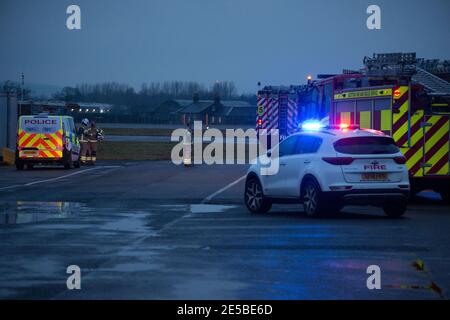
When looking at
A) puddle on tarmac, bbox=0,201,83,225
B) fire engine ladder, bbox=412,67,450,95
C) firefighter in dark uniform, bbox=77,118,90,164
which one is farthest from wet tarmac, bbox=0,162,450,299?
firefighter in dark uniform, bbox=77,118,90,164

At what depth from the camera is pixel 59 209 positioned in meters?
19.3

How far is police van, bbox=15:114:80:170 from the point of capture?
3434cm

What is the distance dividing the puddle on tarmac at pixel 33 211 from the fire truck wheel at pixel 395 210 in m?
5.70

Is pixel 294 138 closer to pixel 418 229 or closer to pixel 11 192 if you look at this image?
pixel 418 229

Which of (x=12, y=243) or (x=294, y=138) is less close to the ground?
(x=294, y=138)

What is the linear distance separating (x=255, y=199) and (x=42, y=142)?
1706 centimetres

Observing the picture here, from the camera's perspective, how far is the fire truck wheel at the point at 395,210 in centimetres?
1731

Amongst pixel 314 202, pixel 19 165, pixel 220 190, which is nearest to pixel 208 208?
pixel 314 202

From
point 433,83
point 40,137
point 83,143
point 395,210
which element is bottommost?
point 395,210

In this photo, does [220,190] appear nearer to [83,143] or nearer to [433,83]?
[433,83]

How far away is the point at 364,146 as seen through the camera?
56.7 ft

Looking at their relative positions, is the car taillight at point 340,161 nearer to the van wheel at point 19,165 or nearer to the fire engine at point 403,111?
the fire engine at point 403,111
